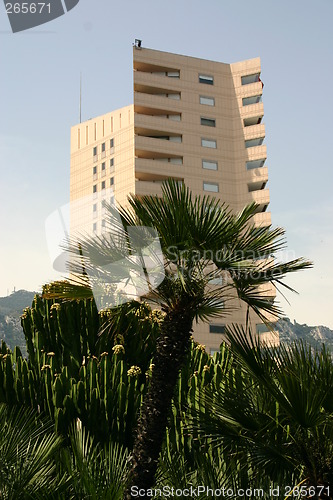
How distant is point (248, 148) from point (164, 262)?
1658 inches

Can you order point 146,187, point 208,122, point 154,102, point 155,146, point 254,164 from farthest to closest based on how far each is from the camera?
point 208,122
point 254,164
point 154,102
point 155,146
point 146,187

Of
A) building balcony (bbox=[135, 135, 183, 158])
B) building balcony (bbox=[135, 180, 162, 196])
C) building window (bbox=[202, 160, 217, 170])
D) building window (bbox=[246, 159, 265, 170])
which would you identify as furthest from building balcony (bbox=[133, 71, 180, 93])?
building balcony (bbox=[135, 180, 162, 196])

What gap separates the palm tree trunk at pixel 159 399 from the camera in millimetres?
7824

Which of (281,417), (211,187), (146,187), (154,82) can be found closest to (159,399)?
(281,417)

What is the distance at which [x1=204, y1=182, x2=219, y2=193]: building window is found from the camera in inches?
1879

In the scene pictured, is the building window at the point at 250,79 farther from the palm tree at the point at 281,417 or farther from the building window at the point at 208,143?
the palm tree at the point at 281,417

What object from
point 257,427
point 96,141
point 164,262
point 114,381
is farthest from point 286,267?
point 96,141

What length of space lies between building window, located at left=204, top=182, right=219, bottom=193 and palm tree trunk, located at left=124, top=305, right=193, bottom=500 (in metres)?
39.9

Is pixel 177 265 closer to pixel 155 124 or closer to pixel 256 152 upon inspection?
pixel 155 124

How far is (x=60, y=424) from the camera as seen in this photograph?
35.5 ft

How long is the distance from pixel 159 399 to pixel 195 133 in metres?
42.3

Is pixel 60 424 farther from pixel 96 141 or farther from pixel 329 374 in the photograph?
pixel 96 141

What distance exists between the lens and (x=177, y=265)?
798 centimetres

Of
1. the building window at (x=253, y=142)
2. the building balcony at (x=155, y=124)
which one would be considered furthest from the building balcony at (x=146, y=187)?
the building window at (x=253, y=142)
